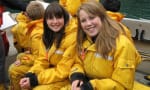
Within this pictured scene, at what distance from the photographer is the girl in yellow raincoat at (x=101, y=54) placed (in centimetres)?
248

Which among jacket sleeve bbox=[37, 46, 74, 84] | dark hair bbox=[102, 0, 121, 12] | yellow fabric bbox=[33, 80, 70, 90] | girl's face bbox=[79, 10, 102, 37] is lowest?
yellow fabric bbox=[33, 80, 70, 90]

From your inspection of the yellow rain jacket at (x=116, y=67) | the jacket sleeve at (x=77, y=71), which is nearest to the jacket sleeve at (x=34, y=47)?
the jacket sleeve at (x=77, y=71)

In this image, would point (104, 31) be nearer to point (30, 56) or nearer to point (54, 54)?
point (54, 54)

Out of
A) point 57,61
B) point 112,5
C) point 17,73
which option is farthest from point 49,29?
point 112,5

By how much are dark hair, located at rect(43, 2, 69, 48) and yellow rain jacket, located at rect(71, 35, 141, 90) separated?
0.43 m

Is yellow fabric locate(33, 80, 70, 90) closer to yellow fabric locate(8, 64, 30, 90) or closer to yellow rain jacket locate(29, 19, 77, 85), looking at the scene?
yellow rain jacket locate(29, 19, 77, 85)

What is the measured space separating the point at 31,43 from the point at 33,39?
0.48ft

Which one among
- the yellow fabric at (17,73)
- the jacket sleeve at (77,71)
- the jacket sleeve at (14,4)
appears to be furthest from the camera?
the jacket sleeve at (14,4)

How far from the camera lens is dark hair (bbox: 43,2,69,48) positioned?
2.97 metres

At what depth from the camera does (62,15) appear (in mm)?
2998

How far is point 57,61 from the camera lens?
3.06 meters

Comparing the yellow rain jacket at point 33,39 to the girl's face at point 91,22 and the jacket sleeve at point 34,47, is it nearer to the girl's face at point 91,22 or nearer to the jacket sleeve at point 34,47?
the jacket sleeve at point 34,47

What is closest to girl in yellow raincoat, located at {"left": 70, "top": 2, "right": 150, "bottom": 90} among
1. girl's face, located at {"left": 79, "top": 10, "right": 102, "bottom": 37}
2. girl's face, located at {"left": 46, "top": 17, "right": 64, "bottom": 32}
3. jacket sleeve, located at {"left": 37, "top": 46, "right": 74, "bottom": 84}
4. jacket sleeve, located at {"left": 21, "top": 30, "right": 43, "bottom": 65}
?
girl's face, located at {"left": 79, "top": 10, "right": 102, "bottom": 37}

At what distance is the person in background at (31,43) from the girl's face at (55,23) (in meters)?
0.37
